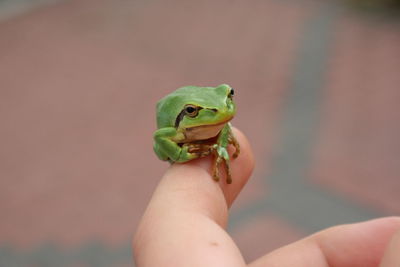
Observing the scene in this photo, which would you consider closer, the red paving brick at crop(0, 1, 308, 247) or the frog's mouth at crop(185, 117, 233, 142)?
the frog's mouth at crop(185, 117, 233, 142)

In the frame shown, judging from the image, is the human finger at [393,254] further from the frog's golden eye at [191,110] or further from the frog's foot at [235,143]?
the frog's golden eye at [191,110]

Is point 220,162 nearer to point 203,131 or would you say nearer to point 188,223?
point 203,131

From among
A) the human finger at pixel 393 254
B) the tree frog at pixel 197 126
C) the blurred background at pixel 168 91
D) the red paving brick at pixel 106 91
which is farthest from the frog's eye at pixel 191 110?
the red paving brick at pixel 106 91

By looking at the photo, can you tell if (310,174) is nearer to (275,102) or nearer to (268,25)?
(275,102)

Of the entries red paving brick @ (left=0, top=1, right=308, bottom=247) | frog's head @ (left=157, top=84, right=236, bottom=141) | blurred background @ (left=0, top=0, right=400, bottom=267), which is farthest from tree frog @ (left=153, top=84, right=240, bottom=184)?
red paving brick @ (left=0, top=1, right=308, bottom=247)

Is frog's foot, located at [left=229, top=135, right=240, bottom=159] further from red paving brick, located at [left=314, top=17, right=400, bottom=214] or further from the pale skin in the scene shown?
red paving brick, located at [left=314, top=17, right=400, bottom=214]

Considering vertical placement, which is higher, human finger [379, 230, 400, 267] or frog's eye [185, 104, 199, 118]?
frog's eye [185, 104, 199, 118]
